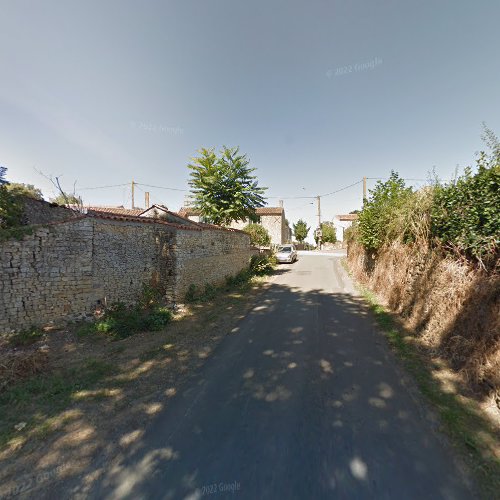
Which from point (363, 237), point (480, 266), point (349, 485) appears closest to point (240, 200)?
point (363, 237)

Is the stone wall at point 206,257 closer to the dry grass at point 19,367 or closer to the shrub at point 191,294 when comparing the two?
the shrub at point 191,294

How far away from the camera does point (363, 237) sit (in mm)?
10555

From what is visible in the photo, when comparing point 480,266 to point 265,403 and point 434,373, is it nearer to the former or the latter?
point 434,373

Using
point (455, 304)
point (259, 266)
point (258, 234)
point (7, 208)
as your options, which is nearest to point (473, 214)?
point (455, 304)

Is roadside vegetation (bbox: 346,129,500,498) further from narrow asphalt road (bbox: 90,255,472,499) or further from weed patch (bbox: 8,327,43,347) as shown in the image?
weed patch (bbox: 8,327,43,347)

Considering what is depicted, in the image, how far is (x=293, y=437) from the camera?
110 inches

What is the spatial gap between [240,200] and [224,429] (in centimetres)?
1226

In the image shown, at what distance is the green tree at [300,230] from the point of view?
51.8 m

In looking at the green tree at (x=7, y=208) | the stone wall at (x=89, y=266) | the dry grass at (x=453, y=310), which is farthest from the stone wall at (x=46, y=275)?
the dry grass at (x=453, y=310)

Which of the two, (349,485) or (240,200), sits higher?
(240,200)

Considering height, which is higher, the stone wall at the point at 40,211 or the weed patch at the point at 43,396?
the stone wall at the point at 40,211

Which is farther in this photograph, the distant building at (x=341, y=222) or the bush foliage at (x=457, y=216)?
the distant building at (x=341, y=222)

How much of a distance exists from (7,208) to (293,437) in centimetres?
997

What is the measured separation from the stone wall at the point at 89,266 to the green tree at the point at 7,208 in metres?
2.67
